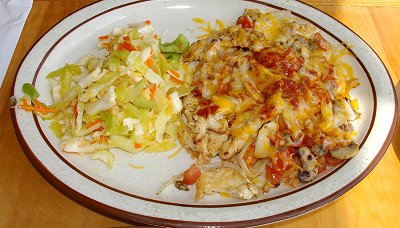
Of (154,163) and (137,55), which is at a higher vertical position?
(137,55)

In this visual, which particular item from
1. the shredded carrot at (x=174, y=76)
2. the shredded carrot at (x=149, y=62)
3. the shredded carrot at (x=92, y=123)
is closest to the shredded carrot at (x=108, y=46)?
the shredded carrot at (x=149, y=62)

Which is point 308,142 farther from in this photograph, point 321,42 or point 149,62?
point 149,62

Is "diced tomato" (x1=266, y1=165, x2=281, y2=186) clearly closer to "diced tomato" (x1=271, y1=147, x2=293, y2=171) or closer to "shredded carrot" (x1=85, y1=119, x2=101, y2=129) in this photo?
"diced tomato" (x1=271, y1=147, x2=293, y2=171)

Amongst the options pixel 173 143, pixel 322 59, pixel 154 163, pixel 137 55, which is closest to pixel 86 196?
pixel 154 163

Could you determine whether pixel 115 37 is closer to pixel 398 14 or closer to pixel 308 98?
pixel 308 98

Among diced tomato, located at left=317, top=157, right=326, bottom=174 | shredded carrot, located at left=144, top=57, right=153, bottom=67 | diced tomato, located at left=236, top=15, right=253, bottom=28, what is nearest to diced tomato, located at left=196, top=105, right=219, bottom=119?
shredded carrot, located at left=144, top=57, right=153, bottom=67
